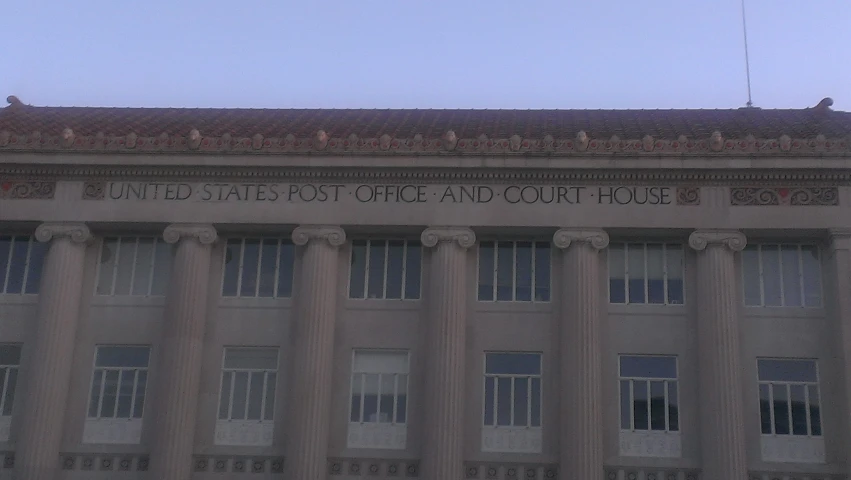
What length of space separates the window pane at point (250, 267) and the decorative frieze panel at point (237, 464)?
14.4ft

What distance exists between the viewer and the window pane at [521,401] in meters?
28.6

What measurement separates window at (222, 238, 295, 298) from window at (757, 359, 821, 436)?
12.5m

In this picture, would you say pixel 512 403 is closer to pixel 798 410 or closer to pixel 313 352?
pixel 313 352

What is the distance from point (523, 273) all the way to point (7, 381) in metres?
14.0

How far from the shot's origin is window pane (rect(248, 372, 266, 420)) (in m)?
A: 29.1

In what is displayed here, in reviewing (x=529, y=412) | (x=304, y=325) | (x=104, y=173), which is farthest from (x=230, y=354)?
(x=529, y=412)

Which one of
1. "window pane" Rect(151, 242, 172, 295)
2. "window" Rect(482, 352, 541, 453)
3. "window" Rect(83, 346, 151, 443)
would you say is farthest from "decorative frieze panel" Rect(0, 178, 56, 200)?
"window" Rect(482, 352, 541, 453)

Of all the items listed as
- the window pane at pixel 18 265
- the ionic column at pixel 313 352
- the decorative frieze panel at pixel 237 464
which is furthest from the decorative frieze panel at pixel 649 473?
the window pane at pixel 18 265

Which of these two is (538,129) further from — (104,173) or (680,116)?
(104,173)

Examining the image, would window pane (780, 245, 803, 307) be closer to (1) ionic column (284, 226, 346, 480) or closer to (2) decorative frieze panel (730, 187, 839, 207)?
(2) decorative frieze panel (730, 187, 839, 207)

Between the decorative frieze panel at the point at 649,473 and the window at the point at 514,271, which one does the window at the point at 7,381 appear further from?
the decorative frieze panel at the point at 649,473

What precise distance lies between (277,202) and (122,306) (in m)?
4.99

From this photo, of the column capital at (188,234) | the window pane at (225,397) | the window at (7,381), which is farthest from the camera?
the column capital at (188,234)

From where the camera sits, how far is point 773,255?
96.9 feet
